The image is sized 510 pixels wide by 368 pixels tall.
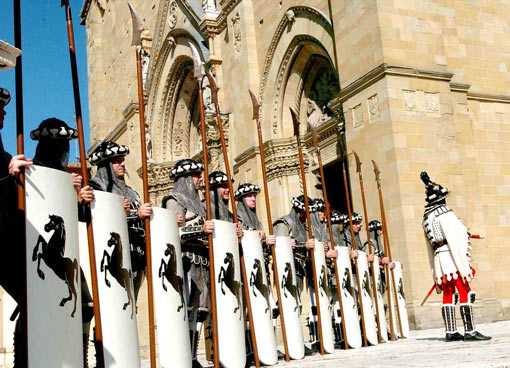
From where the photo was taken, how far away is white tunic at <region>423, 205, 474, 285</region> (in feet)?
25.4

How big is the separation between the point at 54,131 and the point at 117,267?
3.54 feet

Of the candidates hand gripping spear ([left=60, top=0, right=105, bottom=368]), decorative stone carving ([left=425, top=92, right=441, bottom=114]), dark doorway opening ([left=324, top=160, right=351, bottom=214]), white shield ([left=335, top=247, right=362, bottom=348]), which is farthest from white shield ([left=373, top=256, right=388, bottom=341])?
dark doorway opening ([left=324, top=160, right=351, bottom=214])

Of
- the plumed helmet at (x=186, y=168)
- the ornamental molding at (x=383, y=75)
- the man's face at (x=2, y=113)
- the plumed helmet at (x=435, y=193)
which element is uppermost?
the ornamental molding at (x=383, y=75)

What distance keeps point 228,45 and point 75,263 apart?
588 inches

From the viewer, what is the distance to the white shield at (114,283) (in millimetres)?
4793

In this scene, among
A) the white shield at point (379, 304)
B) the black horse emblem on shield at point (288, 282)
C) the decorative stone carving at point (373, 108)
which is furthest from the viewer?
the decorative stone carving at point (373, 108)

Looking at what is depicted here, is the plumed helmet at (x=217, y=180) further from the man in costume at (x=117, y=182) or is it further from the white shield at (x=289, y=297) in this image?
the man in costume at (x=117, y=182)

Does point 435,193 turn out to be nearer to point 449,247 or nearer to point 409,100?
point 449,247

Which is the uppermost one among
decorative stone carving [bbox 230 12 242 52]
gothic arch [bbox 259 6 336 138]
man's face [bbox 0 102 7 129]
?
decorative stone carving [bbox 230 12 242 52]

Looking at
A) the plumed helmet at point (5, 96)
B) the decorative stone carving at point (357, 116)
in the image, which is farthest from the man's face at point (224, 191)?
the decorative stone carving at point (357, 116)

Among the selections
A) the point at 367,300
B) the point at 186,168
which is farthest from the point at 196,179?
the point at 367,300

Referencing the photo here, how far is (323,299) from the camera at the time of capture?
8.48m

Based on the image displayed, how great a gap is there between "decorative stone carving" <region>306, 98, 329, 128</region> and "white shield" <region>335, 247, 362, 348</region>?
7.40m

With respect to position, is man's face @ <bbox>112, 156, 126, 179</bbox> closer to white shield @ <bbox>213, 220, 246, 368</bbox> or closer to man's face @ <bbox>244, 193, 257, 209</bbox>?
white shield @ <bbox>213, 220, 246, 368</bbox>
